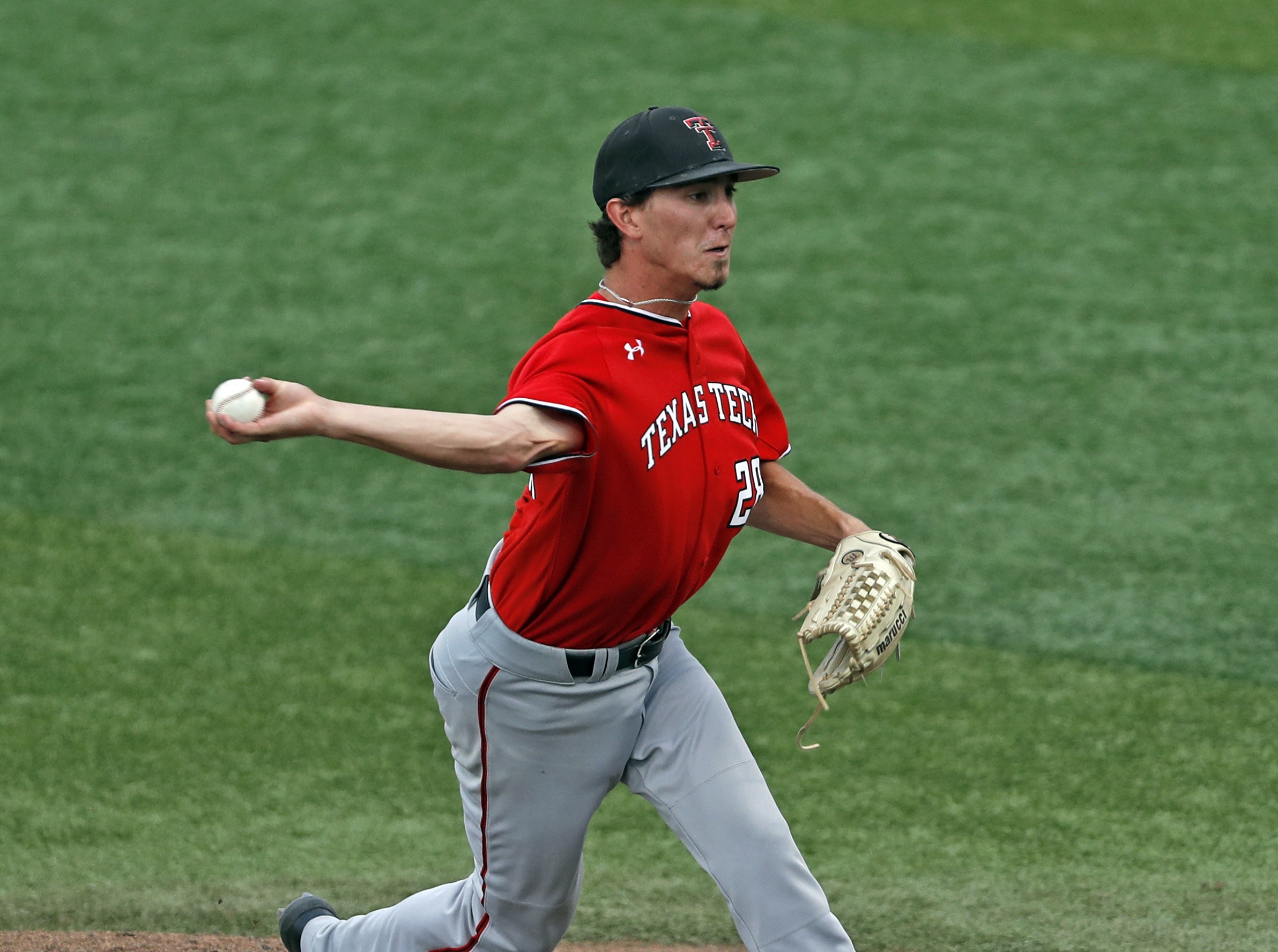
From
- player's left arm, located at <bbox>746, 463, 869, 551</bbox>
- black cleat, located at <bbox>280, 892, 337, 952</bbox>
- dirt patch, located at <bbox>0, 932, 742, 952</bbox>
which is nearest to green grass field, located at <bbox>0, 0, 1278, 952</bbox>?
dirt patch, located at <bbox>0, 932, 742, 952</bbox>

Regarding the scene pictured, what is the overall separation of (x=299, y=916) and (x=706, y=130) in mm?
2084

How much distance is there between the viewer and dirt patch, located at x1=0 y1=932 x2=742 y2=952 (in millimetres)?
4293

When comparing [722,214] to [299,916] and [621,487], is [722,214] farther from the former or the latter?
[299,916]

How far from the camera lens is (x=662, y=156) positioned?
11.2 ft

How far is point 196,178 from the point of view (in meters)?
9.60

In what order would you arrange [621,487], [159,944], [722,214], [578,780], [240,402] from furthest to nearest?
[159,944] → [578,780] → [722,214] → [621,487] → [240,402]

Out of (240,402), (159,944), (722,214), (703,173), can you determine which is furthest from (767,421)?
(159,944)

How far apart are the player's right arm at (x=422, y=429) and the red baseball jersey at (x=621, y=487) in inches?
2.8

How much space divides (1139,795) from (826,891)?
112 cm

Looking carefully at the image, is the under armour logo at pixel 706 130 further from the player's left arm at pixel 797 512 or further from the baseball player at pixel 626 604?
the player's left arm at pixel 797 512

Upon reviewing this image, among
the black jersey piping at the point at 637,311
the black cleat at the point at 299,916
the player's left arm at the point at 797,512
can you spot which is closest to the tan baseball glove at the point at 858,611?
the player's left arm at the point at 797,512

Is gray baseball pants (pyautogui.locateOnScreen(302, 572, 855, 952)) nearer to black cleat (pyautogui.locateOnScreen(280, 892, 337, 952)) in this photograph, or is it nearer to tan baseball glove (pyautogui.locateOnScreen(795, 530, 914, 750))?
tan baseball glove (pyautogui.locateOnScreen(795, 530, 914, 750))

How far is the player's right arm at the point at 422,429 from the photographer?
2752mm

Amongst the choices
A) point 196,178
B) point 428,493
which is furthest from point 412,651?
point 196,178
